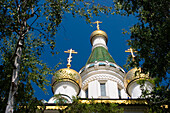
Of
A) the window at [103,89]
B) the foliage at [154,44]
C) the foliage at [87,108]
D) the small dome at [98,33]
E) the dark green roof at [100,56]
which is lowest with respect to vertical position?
the foliage at [87,108]

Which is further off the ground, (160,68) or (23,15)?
(23,15)

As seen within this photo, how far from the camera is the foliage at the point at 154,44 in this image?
27.5 ft

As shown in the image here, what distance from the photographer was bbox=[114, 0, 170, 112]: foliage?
27.5 feet

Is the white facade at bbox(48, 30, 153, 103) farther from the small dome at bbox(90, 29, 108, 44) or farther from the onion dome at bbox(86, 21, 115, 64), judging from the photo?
the small dome at bbox(90, 29, 108, 44)

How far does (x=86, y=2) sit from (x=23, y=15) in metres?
2.58

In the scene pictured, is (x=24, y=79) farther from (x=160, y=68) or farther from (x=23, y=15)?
(x=160, y=68)

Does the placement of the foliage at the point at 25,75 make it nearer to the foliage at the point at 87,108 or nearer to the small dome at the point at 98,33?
the foliage at the point at 87,108

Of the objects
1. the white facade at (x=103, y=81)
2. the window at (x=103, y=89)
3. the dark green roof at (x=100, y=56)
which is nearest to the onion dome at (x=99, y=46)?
the dark green roof at (x=100, y=56)

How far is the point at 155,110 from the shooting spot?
8.30m

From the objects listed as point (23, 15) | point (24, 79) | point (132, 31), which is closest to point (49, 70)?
point (24, 79)

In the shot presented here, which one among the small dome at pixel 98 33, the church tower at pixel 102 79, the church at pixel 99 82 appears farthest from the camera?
the small dome at pixel 98 33

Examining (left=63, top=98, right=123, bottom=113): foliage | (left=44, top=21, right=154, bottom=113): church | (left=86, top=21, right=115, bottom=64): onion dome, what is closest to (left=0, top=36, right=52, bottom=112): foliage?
(left=63, top=98, right=123, bottom=113): foliage

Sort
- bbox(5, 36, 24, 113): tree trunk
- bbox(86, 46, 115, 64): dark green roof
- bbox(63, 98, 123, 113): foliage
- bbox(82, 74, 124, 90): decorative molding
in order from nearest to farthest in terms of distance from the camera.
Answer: bbox(5, 36, 24, 113): tree trunk < bbox(63, 98, 123, 113): foliage < bbox(82, 74, 124, 90): decorative molding < bbox(86, 46, 115, 64): dark green roof

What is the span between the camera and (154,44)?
862 cm
